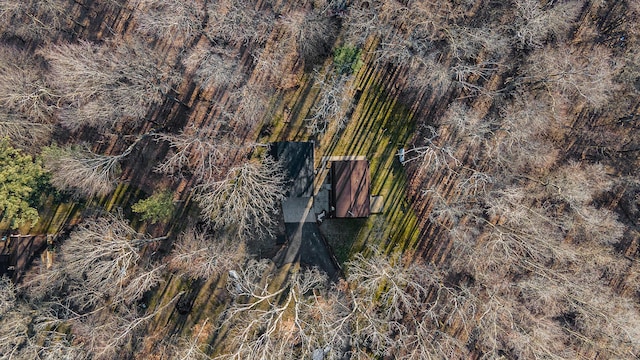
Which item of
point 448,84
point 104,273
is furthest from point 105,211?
point 448,84

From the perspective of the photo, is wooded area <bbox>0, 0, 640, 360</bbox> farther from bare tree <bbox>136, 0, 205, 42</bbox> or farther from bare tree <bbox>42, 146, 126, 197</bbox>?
bare tree <bbox>42, 146, 126, 197</bbox>

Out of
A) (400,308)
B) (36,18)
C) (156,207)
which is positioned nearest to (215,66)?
(156,207)

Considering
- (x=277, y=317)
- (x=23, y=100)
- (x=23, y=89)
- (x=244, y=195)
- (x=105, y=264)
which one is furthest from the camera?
(x=277, y=317)

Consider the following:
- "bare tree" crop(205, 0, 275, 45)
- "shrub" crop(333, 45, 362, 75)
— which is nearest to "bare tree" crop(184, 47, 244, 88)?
"bare tree" crop(205, 0, 275, 45)

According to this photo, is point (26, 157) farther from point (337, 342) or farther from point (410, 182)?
point (410, 182)

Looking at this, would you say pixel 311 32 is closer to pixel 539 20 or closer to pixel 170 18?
pixel 170 18

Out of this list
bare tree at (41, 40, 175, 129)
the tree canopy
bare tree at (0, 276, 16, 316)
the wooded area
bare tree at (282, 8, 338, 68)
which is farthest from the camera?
bare tree at (282, 8, 338, 68)

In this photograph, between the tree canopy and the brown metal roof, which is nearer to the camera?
the tree canopy
